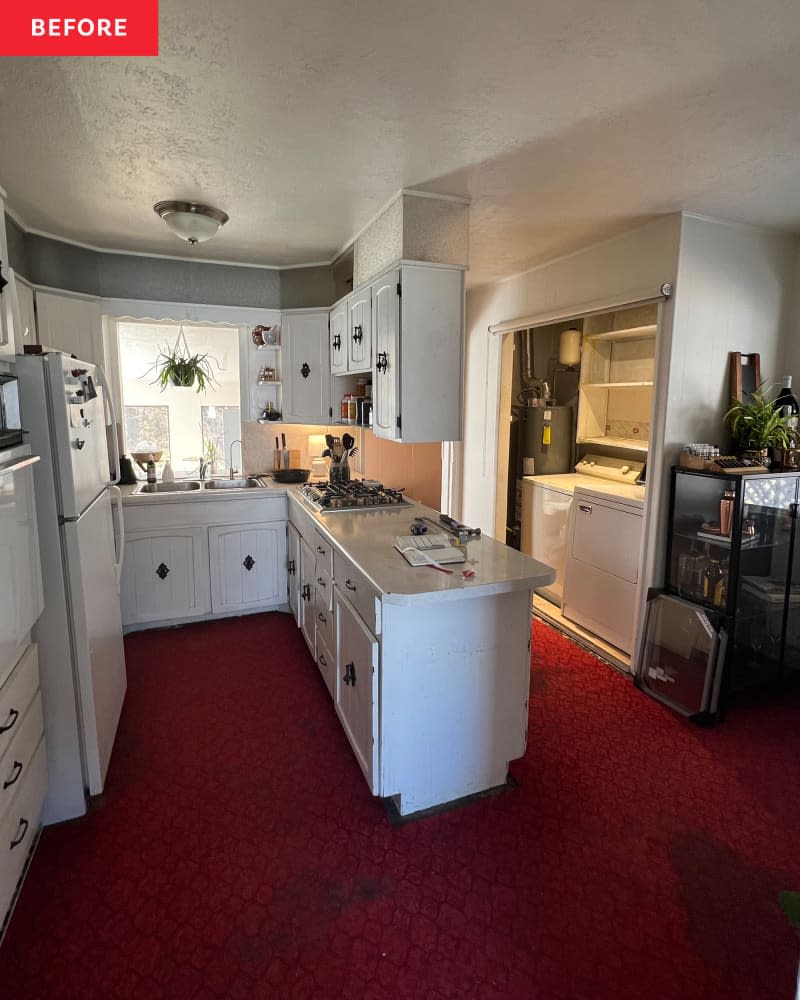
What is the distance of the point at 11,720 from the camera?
A: 1560 mm

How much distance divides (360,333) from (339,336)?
517 millimetres

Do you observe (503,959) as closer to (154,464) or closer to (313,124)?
(313,124)

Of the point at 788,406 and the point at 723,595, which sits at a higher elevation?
the point at 788,406

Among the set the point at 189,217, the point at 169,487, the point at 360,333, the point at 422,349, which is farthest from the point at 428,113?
the point at 169,487

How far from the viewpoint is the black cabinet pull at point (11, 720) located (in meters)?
1.50

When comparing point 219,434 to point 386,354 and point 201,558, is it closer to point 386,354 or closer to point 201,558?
point 201,558

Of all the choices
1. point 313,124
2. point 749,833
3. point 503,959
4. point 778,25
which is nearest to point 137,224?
point 313,124

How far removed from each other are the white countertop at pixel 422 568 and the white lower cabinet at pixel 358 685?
0.22 metres

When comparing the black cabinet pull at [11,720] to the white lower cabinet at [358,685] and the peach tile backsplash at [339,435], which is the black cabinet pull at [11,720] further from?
the peach tile backsplash at [339,435]

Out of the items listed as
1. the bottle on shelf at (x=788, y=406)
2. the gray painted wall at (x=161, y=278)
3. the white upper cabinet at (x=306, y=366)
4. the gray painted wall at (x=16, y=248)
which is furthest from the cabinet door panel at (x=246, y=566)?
the bottle on shelf at (x=788, y=406)

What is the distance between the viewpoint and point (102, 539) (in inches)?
Answer: 89.3

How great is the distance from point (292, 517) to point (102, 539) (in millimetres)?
1377

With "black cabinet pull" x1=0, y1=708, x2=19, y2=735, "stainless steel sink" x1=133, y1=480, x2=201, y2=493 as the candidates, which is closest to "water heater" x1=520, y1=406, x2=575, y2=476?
"stainless steel sink" x1=133, y1=480, x2=201, y2=493

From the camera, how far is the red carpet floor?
1446 mm
